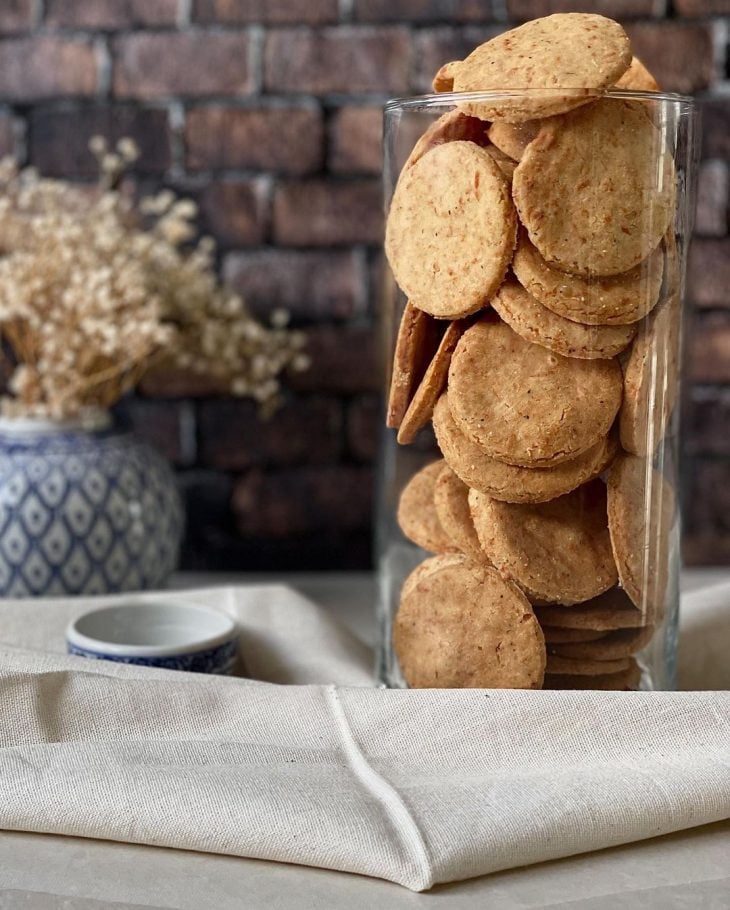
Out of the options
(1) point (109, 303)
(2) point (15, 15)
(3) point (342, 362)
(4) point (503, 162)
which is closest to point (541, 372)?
(4) point (503, 162)

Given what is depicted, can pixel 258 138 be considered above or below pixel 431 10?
below

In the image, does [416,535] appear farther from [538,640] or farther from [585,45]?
[585,45]

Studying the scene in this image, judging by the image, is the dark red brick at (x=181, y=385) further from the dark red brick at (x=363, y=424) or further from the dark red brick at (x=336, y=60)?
the dark red brick at (x=336, y=60)

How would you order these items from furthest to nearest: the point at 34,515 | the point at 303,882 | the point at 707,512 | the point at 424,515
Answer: the point at 707,512 < the point at 34,515 < the point at 424,515 < the point at 303,882

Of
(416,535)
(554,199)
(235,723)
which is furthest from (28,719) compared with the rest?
(554,199)

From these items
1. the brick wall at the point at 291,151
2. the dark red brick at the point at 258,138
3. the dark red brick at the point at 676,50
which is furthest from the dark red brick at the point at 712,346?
the dark red brick at the point at 258,138

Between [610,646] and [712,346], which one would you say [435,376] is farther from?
[712,346]

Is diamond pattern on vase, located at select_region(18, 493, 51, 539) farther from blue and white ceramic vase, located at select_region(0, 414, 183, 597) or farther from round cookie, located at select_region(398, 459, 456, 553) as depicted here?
round cookie, located at select_region(398, 459, 456, 553)
